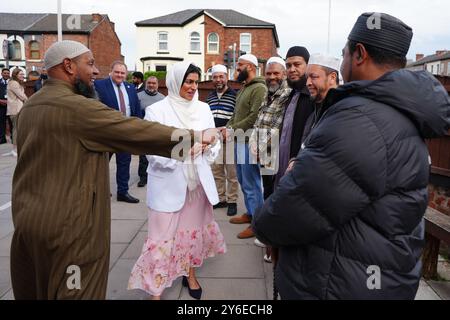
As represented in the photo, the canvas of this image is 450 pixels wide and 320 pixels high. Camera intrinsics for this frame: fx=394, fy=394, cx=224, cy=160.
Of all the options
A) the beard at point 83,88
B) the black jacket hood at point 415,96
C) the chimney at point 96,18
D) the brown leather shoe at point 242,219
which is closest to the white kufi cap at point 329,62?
the black jacket hood at point 415,96

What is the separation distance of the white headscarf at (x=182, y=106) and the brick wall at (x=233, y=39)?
3444cm

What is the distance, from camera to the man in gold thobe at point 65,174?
189 centimetres

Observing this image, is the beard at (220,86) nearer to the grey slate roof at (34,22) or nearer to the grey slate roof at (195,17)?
the grey slate roof at (195,17)

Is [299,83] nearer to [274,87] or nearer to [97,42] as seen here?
[274,87]

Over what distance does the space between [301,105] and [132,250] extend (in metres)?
2.40

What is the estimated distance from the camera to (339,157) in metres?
1.35

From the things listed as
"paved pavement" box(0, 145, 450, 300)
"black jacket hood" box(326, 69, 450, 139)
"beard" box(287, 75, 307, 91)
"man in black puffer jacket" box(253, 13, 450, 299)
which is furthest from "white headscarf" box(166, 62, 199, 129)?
"black jacket hood" box(326, 69, 450, 139)

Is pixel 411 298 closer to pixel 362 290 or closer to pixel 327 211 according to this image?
pixel 362 290

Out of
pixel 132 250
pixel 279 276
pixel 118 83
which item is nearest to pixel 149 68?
pixel 118 83

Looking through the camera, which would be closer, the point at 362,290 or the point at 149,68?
the point at 362,290

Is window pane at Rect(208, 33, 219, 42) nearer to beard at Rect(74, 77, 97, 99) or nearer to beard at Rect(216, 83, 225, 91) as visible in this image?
beard at Rect(216, 83, 225, 91)

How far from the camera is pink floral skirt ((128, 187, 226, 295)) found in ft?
10.2

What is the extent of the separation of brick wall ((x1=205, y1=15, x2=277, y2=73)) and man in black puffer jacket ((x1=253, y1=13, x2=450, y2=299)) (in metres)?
36.2

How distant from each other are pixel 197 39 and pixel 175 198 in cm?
3659
